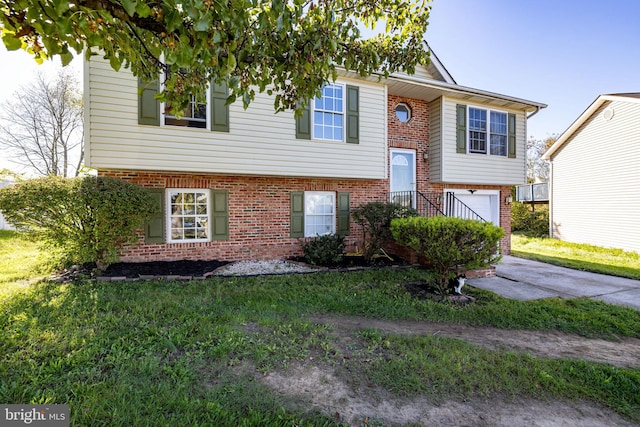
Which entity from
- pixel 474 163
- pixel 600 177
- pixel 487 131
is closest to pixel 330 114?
pixel 474 163

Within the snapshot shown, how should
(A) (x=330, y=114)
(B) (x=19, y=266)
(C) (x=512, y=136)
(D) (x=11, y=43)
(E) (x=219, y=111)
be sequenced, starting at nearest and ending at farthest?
(D) (x=11, y=43), (B) (x=19, y=266), (E) (x=219, y=111), (A) (x=330, y=114), (C) (x=512, y=136)

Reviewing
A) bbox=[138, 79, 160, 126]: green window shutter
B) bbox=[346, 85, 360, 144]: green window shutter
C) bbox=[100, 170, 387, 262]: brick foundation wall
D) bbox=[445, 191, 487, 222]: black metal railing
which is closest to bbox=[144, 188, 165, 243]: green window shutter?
bbox=[100, 170, 387, 262]: brick foundation wall

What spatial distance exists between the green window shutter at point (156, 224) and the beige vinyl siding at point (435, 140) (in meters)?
8.11

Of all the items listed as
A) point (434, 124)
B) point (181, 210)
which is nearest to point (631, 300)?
point (434, 124)

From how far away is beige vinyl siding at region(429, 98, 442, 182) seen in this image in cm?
926

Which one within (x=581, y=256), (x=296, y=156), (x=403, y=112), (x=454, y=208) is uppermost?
(x=403, y=112)

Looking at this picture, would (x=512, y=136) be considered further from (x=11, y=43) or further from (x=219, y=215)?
(x=11, y=43)

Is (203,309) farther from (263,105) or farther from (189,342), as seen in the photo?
(263,105)

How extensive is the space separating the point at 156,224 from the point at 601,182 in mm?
17820

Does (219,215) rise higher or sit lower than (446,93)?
lower

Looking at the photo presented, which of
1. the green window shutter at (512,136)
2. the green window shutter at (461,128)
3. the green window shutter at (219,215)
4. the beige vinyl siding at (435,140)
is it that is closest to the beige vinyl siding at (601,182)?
the green window shutter at (512,136)

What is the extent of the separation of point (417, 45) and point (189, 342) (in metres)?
4.74

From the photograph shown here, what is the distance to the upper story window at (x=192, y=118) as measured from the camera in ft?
21.5

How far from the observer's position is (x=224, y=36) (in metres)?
2.62
